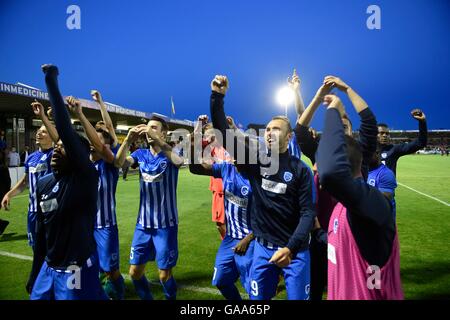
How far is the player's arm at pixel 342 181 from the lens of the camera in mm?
1859

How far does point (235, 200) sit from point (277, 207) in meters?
1.01

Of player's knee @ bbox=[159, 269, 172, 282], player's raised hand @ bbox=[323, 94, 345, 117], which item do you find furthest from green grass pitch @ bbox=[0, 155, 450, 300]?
player's raised hand @ bbox=[323, 94, 345, 117]

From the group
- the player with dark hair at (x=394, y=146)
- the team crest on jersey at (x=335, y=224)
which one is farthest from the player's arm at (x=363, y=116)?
the player with dark hair at (x=394, y=146)

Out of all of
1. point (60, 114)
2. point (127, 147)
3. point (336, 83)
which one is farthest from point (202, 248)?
point (336, 83)

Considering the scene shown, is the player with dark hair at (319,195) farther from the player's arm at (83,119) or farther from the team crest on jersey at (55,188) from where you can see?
the team crest on jersey at (55,188)

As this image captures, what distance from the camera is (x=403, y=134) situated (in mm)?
109438

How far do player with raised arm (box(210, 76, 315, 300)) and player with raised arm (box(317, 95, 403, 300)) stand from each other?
2.55 feet

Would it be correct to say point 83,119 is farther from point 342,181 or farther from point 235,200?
point 342,181

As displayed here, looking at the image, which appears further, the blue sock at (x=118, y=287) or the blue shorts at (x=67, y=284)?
the blue sock at (x=118, y=287)

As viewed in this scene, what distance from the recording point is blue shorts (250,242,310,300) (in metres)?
3.27

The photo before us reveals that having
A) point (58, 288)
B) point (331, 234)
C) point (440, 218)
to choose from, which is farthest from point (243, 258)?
point (440, 218)

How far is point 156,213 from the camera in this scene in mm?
4672

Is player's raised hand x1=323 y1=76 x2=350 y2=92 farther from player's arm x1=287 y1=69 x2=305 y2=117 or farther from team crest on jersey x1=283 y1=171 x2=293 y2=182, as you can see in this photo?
player's arm x1=287 y1=69 x2=305 y2=117

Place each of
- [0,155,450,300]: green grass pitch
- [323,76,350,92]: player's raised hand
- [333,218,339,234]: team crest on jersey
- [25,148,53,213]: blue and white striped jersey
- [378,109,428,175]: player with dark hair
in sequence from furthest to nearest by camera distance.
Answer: [378,109,428,175]: player with dark hair, [25,148,53,213]: blue and white striped jersey, [0,155,450,300]: green grass pitch, [323,76,350,92]: player's raised hand, [333,218,339,234]: team crest on jersey
